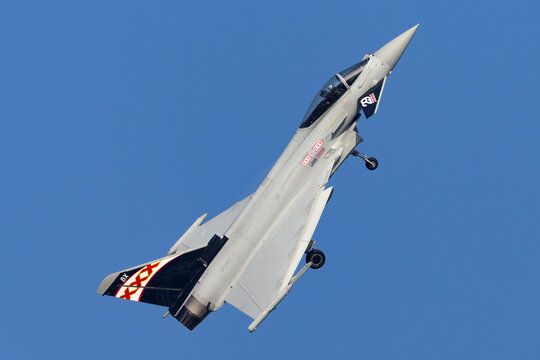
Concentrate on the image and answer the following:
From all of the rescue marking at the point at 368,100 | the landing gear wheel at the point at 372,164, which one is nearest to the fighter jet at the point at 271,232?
the rescue marking at the point at 368,100

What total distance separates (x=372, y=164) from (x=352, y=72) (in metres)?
3.56

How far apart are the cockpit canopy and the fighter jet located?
0.12 ft

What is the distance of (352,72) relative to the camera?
26.5 metres

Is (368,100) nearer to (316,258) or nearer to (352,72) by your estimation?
(352,72)

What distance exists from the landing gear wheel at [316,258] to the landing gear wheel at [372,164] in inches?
171

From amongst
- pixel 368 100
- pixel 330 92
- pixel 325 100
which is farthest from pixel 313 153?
pixel 368 100

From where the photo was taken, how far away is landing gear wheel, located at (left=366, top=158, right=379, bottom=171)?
90.1ft

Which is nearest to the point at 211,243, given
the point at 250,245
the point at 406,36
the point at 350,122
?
the point at 250,245

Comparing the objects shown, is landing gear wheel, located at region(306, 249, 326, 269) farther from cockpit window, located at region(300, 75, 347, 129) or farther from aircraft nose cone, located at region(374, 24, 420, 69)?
aircraft nose cone, located at region(374, 24, 420, 69)

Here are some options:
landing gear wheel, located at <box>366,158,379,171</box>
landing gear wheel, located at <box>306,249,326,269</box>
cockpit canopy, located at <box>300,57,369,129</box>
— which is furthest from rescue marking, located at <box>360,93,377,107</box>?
landing gear wheel, located at <box>306,249,326,269</box>

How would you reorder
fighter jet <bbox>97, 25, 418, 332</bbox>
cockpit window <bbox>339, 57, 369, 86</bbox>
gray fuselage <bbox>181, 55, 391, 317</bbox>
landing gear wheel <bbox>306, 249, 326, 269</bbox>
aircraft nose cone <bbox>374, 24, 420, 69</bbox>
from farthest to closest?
1. aircraft nose cone <bbox>374, 24, 420, 69</bbox>
2. cockpit window <bbox>339, 57, 369, 86</bbox>
3. landing gear wheel <bbox>306, 249, 326, 269</bbox>
4. gray fuselage <bbox>181, 55, 391, 317</bbox>
5. fighter jet <bbox>97, 25, 418, 332</bbox>

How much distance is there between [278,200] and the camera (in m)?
24.9

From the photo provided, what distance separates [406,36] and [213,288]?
1163cm

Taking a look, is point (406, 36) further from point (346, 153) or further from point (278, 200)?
point (278, 200)
